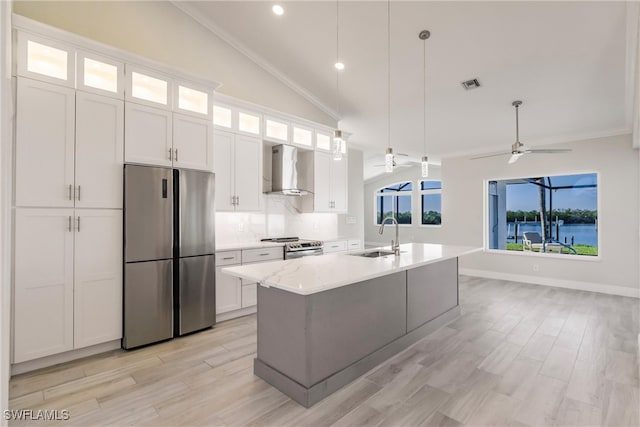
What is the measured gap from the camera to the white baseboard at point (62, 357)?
2.52 meters

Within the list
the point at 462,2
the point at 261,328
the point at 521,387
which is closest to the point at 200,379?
the point at 261,328

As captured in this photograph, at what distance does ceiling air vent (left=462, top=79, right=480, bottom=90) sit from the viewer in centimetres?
404

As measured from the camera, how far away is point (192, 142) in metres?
3.48

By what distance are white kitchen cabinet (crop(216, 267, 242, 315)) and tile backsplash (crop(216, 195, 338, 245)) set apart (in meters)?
0.69

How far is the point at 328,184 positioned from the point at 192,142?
2.50m

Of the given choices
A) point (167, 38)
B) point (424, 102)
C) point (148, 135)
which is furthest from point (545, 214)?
point (167, 38)

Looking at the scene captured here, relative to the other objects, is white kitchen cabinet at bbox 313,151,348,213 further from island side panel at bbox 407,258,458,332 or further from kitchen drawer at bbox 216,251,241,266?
island side panel at bbox 407,258,458,332

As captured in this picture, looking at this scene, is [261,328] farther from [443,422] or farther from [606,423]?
[606,423]

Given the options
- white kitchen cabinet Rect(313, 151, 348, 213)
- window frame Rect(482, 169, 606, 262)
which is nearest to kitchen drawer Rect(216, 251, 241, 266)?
white kitchen cabinet Rect(313, 151, 348, 213)

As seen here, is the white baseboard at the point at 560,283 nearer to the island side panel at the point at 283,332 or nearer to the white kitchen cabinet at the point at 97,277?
the island side panel at the point at 283,332

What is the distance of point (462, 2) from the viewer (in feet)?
9.69

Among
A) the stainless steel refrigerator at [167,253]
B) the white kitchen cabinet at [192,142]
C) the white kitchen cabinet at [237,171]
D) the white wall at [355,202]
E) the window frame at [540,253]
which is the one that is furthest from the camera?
the white wall at [355,202]

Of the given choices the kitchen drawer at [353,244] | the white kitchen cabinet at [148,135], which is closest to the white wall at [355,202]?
the kitchen drawer at [353,244]

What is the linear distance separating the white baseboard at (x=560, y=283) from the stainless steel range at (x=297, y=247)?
3818mm
